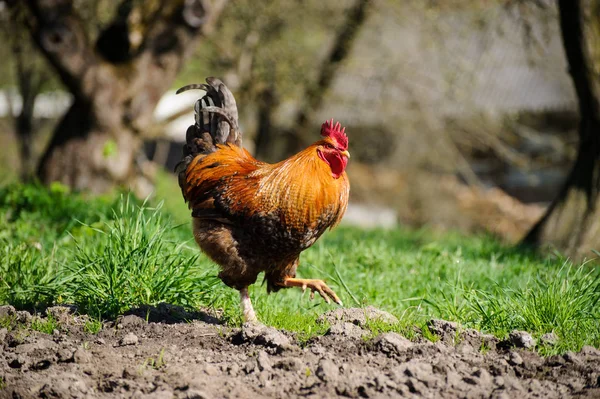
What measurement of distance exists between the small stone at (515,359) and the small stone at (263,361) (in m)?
1.32

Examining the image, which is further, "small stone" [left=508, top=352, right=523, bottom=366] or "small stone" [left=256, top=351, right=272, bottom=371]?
"small stone" [left=508, top=352, right=523, bottom=366]

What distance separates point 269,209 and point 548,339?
6.20ft

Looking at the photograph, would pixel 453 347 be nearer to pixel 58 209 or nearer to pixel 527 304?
pixel 527 304

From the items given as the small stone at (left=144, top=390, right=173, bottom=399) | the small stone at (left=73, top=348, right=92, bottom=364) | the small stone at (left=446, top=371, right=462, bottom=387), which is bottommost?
the small stone at (left=73, top=348, right=92, bottom=364)

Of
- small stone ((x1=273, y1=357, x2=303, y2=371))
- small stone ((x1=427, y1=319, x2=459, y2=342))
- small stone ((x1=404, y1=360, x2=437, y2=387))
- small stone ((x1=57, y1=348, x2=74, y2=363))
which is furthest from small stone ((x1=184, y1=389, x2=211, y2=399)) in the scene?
small stone ((x1=427, y1=319, x2=459, y2=342))

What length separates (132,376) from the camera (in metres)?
3.20

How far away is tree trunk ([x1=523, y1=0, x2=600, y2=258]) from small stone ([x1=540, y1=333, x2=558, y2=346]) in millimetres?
3527

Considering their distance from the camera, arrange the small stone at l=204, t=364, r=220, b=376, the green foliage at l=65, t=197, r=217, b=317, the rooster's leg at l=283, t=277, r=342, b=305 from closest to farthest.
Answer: the small stone at l=204, t=364, r=220, b=376 < the green foliage at l=65, t=197, r=217, b=317 < the rooster's leg at l=283, t=277, r=342, b=305

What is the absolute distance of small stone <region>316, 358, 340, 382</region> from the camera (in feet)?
10.2

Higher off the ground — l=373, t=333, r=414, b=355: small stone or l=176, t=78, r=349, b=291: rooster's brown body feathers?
l=176, t=78, r=349, b=291: rooster's brown body feathers

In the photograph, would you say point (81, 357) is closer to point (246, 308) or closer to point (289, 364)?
point (289, 364)

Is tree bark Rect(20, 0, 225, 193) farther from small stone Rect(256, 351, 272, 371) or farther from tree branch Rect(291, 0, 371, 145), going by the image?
small stone Rect(256, 351, 272, 371)

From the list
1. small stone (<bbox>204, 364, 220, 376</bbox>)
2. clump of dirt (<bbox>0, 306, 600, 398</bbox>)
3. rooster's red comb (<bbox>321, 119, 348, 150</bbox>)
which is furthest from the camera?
rooster's red comb (<bbox>321, 119, 348, 150</bbox>)

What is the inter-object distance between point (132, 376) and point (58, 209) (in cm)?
447
